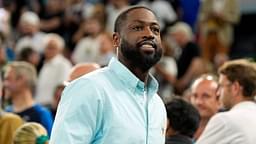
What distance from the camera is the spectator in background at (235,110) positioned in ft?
18.6

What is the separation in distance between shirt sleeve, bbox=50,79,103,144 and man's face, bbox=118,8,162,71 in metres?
0.25

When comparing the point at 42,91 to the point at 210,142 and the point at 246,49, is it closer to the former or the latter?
the point at 246,49

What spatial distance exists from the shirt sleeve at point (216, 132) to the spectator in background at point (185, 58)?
6.36 meters

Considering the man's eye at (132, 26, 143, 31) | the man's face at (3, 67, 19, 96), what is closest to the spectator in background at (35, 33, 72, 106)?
the man's face at (3, 67, 19, 96)

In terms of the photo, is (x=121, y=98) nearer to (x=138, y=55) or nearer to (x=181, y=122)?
(x=138, y=55)

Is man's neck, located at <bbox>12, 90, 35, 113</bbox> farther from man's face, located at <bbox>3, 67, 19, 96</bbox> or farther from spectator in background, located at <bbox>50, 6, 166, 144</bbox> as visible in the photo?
spectator in background, located at <bbox>50, 6, 166, 144</bbox>

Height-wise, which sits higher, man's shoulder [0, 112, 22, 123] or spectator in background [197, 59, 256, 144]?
spectator in background [197, 59, 256, 144]

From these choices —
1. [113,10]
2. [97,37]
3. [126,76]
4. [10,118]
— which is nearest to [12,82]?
[10,118]

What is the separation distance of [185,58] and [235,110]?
6.98 meters

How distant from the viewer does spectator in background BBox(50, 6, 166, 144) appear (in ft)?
14.4

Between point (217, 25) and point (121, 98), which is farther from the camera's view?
point (217, 25)

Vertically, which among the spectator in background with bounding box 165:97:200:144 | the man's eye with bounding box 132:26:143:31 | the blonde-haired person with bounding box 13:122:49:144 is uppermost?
the man's eye with bounding box 132:26:143:31

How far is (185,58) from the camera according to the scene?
12.8 metres

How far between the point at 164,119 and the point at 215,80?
2961mm
